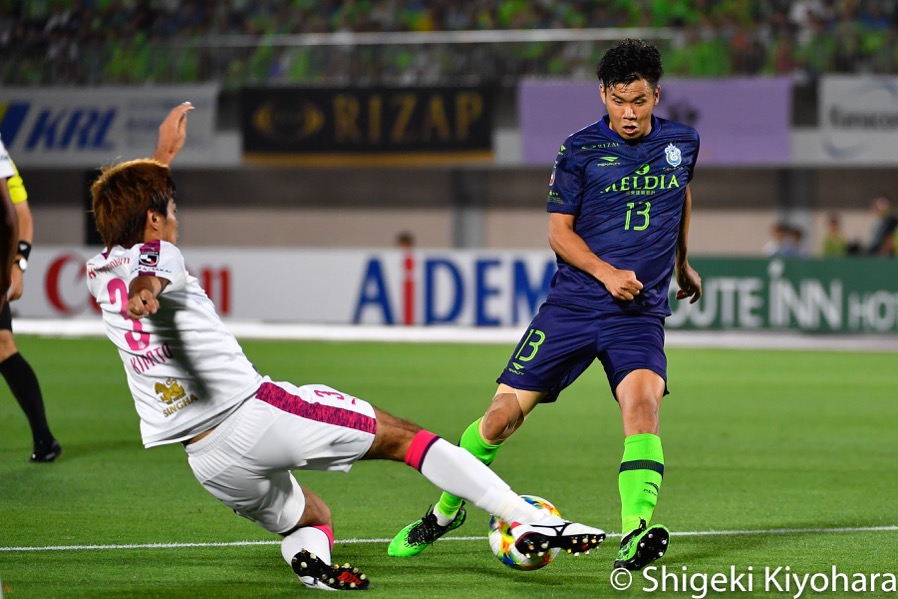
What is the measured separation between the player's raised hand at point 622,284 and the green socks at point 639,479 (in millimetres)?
588

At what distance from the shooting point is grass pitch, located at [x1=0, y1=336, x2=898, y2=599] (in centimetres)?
576

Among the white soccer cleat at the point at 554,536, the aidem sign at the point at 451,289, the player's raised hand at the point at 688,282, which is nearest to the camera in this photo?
the white soccer cleat at the point at 554,536

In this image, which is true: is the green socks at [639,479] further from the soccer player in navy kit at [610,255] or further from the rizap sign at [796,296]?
the rizap sign at [796,296]

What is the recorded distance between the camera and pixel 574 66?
27062mm

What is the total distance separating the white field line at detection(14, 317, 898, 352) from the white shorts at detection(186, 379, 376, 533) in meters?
15.0

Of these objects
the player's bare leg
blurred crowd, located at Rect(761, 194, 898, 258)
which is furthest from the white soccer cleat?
blurred crowd, located at Rect(761, 194, 898, 258)

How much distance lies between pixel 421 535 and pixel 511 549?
2.11ft

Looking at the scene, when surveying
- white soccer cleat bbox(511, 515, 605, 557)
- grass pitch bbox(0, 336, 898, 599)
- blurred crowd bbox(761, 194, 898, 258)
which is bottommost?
blurred crowd bbox(761, 194, 898, 258)

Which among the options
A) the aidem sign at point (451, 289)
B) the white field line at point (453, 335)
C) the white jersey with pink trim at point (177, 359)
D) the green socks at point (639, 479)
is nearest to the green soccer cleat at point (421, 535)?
the green socks at point (639, 479)

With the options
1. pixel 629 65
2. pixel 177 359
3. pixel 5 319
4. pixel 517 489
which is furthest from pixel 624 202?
pixel 5 319

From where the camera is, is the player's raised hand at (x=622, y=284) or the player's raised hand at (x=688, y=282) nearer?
the player's raised hand at (x=622, y=284)

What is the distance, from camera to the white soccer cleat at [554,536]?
16.7 ft

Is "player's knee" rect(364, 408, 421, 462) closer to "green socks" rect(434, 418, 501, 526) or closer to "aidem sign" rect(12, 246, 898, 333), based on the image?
"green socks" rect(434, 418, 501, 526)

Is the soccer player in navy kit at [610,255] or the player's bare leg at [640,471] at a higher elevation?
the soccer player in navy kit at [610,255]
